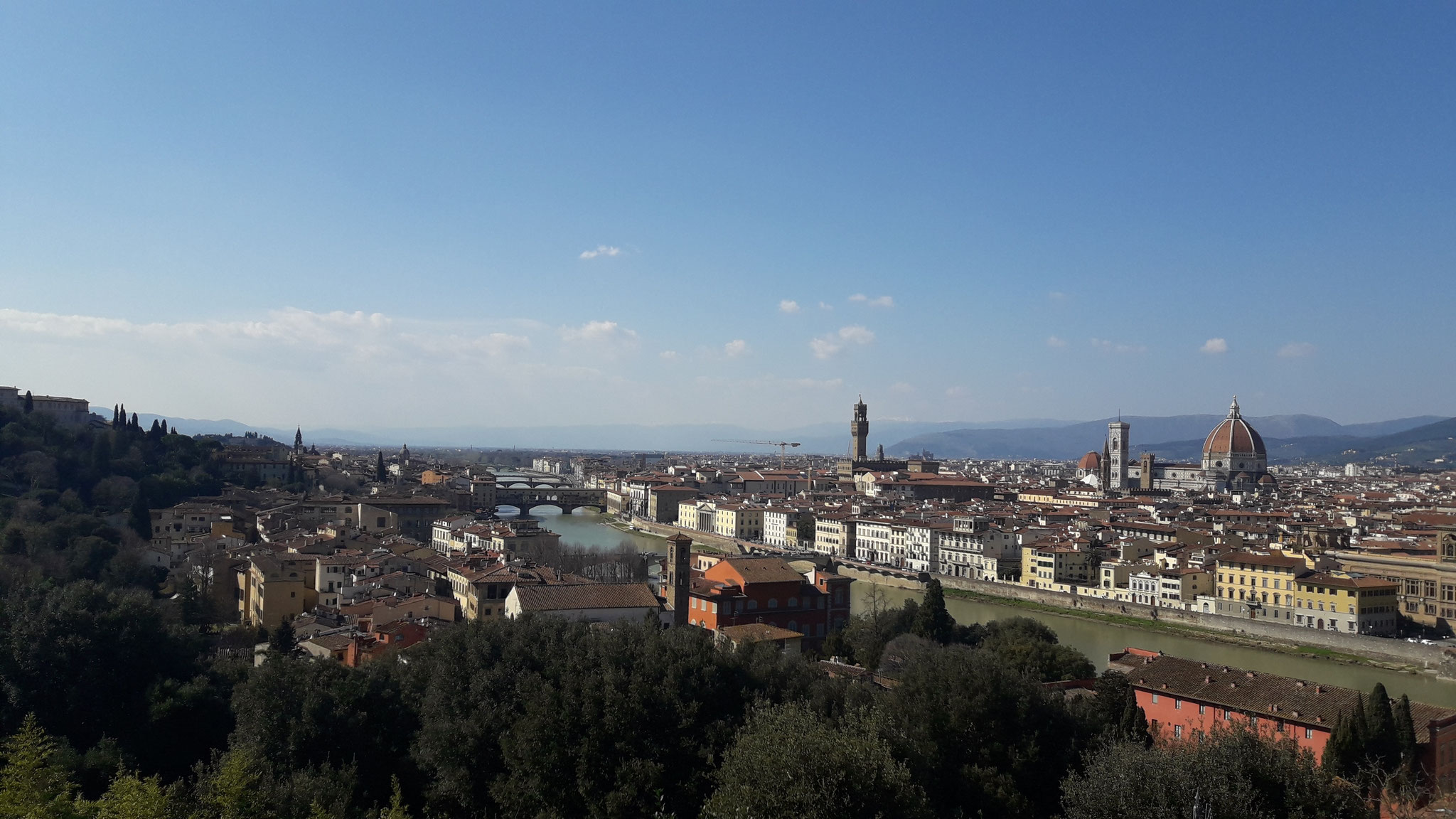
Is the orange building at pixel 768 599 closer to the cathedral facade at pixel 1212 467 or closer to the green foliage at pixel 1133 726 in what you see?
the green foliage at pixel 1133 726

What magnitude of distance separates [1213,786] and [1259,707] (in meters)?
5.34

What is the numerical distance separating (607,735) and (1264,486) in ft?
182

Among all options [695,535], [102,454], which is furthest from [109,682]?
[695,535]

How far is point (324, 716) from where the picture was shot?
862 cm

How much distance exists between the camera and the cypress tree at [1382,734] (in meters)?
9.46

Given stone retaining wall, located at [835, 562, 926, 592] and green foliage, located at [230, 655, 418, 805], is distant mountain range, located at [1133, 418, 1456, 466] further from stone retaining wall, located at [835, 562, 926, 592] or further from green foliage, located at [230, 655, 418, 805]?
green foliage, located at [230, 655, 418, 805]

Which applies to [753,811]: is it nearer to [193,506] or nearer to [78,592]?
[78,592]

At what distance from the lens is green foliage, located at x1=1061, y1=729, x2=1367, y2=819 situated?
6078mm

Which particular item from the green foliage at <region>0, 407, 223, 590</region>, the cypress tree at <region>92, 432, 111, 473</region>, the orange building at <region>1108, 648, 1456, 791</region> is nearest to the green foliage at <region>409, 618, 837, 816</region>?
the orange building at <region>1108, 648, 1456, 791</region>

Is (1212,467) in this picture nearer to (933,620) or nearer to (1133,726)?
(933,620)

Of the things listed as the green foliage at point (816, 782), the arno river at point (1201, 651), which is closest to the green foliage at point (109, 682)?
the green foliage at point (816, 782)

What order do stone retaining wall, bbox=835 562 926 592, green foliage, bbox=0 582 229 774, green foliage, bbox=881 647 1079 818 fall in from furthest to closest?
stone retaining wall, bbox=835 562 926 592 → green foliage, bbox=0 582 229 774 → green foliage, bbox=881 647 1079 818

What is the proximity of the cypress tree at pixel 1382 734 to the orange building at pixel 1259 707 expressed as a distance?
472mm

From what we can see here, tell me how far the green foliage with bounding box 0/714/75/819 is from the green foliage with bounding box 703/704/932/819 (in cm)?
376
